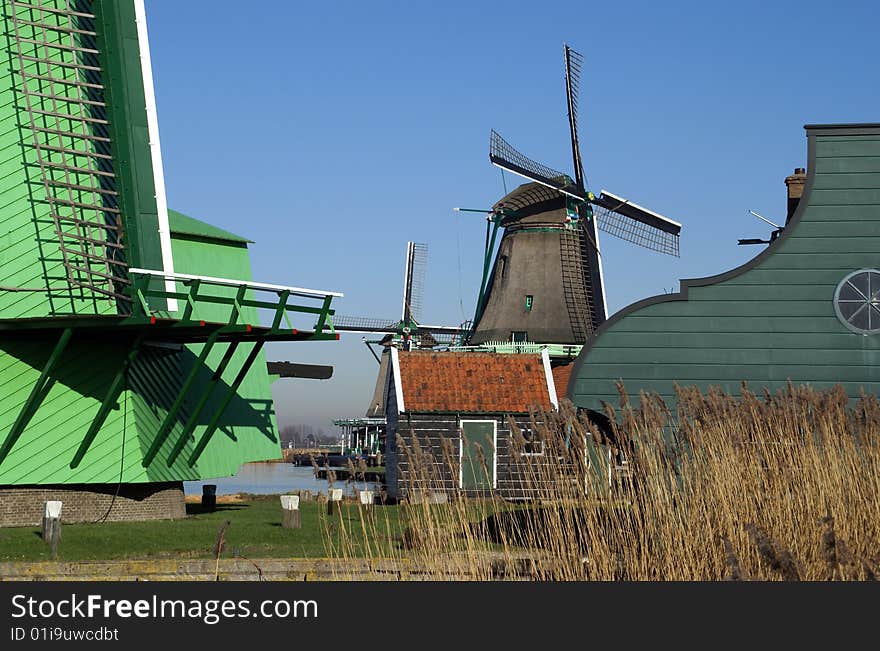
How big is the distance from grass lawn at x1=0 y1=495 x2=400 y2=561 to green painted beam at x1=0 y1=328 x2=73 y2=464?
1288 millimetres

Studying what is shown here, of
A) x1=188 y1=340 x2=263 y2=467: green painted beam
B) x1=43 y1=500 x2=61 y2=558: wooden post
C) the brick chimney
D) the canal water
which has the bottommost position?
the canal water

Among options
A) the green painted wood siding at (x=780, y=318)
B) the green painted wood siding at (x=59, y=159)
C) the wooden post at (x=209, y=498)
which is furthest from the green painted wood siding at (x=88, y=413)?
the green painted wood siding at (x=780, y=318)

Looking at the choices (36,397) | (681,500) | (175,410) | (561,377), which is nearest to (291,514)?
(175,410)

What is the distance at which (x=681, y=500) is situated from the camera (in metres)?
9.33

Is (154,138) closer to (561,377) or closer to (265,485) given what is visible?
(561,377)

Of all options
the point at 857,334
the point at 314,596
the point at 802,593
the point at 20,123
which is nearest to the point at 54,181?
the point at 20,123

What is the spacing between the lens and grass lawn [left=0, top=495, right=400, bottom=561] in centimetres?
1470

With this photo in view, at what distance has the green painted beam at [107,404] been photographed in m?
19.5

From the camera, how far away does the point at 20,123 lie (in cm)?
1945

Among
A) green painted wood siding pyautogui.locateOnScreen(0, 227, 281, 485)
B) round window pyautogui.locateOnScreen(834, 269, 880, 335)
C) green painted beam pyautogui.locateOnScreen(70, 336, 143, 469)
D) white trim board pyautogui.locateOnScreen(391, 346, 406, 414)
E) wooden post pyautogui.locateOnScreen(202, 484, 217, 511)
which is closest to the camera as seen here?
round window pyautogui.locateOnScreen(834, 269, 880, 335)

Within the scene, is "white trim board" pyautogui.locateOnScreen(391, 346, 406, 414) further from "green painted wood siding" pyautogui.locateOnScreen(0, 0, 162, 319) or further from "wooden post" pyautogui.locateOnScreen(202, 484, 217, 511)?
"green painted wood siding" pyautogui.locateOnScreen(0, 0, 162, 319)

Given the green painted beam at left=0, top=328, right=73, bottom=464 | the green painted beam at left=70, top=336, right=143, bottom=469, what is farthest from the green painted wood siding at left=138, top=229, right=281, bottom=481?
A: the green painted beam at left=0, top=328, right=73, bottom=464

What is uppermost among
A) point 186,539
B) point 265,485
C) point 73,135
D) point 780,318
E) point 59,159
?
point 73,135

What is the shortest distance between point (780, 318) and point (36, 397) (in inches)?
427
